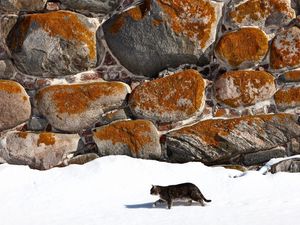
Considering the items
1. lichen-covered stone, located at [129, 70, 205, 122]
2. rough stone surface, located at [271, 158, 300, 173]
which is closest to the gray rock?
rough stone surface, located at [271, 158, 300, 173]

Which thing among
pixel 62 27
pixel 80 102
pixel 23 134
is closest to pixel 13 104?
pixel 23 134

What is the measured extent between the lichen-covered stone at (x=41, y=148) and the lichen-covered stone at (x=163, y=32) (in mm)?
1036

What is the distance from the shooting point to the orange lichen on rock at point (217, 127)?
4.41m

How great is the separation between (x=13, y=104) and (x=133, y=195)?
1708 millimetres

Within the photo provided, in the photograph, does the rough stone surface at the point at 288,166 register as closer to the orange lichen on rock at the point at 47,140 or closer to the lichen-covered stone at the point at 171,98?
the lichen-covered stone at the point at 171,98

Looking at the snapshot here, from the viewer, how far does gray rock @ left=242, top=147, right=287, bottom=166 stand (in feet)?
14.6

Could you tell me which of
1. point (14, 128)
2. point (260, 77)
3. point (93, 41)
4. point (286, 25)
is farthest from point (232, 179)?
point (14, 128)

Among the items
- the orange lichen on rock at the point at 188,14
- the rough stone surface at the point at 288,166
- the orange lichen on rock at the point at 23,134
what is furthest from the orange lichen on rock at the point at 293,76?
the orange lichen on rock at the point at 23,134

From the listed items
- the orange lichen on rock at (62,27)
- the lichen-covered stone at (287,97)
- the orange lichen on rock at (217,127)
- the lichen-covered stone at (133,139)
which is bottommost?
the lichen-covered stone at (133,139)

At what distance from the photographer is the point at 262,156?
4.46m

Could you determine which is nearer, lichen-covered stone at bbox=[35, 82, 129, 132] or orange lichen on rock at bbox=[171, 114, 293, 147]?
orange lichen on rock at bbox=[171, 114, 293, 147]

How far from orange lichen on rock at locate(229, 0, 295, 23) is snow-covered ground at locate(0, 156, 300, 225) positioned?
59.6 inches

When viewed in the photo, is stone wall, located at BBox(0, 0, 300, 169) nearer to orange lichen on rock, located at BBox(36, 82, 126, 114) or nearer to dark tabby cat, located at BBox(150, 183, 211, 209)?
orange lichen on rock, located at BBox(36, 82, 126, 114)

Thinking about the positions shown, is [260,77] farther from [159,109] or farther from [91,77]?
[91,77]
